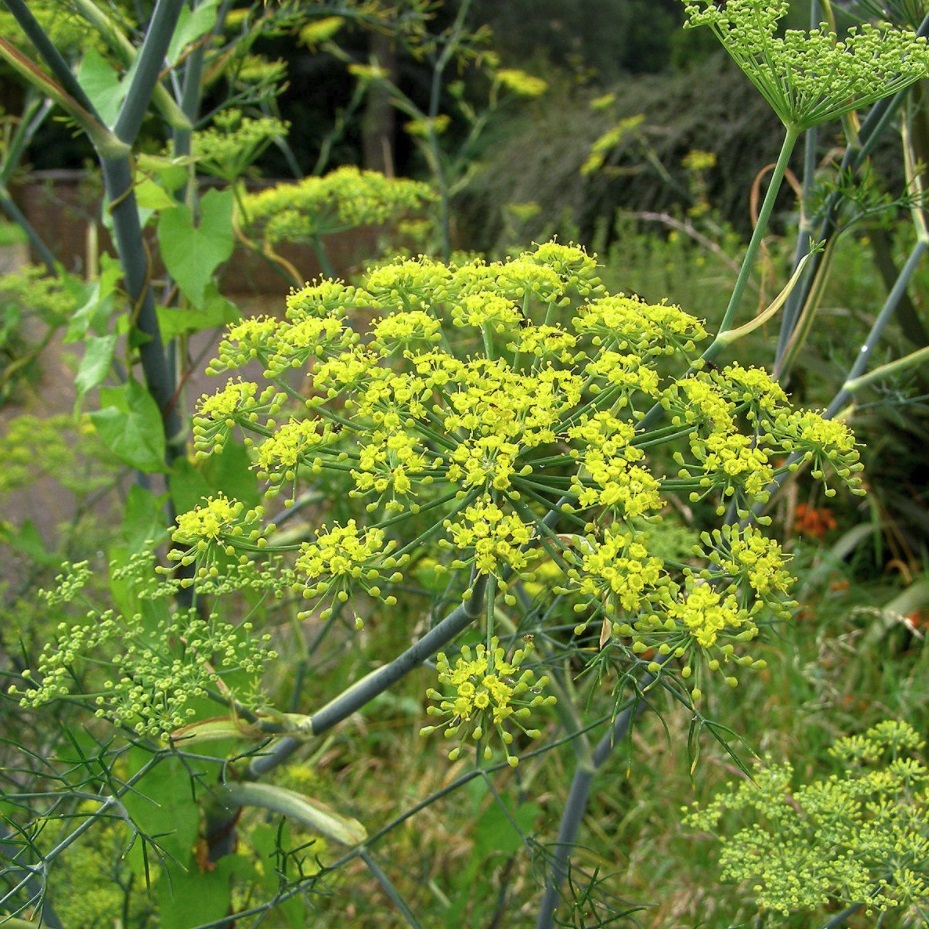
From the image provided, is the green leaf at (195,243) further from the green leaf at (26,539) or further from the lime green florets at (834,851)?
the green leaf at (26,539)

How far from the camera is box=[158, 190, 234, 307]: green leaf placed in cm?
171

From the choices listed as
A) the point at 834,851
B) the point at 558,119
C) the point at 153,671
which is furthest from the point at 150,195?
the point at 558,119

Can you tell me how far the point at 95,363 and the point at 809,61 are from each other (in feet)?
4.40

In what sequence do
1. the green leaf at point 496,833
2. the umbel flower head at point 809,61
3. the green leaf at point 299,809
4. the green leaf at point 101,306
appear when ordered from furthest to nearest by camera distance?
the green leaf at point 496,833
the green leaf at point 101,306
the green leaf at point 299,809
the umbel flower head at point 809,61

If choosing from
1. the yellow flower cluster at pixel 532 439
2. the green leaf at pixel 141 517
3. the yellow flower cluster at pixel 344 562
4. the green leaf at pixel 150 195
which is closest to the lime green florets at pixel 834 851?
the yellow flower cluster at pixel 532 439

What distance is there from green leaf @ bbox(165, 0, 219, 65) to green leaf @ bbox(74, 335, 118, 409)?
1.75ft

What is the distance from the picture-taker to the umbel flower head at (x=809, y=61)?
1.04 meters

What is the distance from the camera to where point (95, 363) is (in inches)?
70.3

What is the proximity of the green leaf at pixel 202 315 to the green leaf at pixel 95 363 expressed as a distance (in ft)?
0.33

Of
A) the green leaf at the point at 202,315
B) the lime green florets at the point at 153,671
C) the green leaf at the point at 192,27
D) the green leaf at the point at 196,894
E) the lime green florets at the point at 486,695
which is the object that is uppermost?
the green leaf at the point at 192,27

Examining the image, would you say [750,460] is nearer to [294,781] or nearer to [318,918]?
[294,781]

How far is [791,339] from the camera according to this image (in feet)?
5.24

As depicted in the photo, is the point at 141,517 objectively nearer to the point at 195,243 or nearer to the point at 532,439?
the point at 195,243

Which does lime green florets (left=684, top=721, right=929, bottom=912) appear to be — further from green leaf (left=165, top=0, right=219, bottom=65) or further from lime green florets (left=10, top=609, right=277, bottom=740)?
green leaf (left=165, top=0, right=219, bottom=65)
